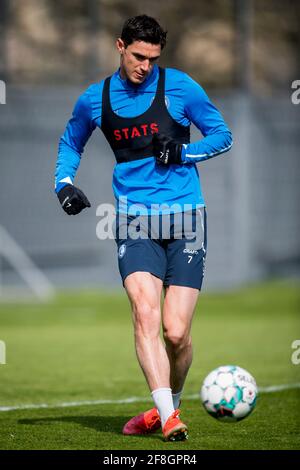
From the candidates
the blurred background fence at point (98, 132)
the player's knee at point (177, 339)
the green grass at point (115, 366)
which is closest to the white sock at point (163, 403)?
the green grass at point (115, 366)

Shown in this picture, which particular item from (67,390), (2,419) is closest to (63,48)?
(67,390)

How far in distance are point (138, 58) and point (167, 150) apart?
0.66m

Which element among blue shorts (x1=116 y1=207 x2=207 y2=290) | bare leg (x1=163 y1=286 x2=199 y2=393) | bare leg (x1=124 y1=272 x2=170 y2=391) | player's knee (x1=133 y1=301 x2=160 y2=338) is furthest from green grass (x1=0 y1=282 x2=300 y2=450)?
blue shorts (x1=116 y1=207 x2=207 y2=290)

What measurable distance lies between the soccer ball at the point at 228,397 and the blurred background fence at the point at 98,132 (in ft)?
48.2

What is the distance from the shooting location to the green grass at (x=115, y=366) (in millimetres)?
7434

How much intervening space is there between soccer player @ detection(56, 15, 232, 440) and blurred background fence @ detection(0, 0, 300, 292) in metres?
14.3

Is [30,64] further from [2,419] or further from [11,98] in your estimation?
[2,419]

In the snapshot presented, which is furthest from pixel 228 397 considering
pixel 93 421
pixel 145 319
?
pixel 93 421

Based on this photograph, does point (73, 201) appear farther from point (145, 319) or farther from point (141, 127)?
point (145, 319)

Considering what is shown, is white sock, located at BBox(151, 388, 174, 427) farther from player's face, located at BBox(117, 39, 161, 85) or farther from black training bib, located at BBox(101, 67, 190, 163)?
player's face, located at BBox(117, 39, 161, 85)

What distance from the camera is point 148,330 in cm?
720

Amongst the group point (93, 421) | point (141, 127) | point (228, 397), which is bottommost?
point (93, 421)

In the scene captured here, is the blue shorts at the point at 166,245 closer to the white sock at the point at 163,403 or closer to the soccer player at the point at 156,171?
the soccer player at the point at 156,171

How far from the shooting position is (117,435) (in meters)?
7.49
